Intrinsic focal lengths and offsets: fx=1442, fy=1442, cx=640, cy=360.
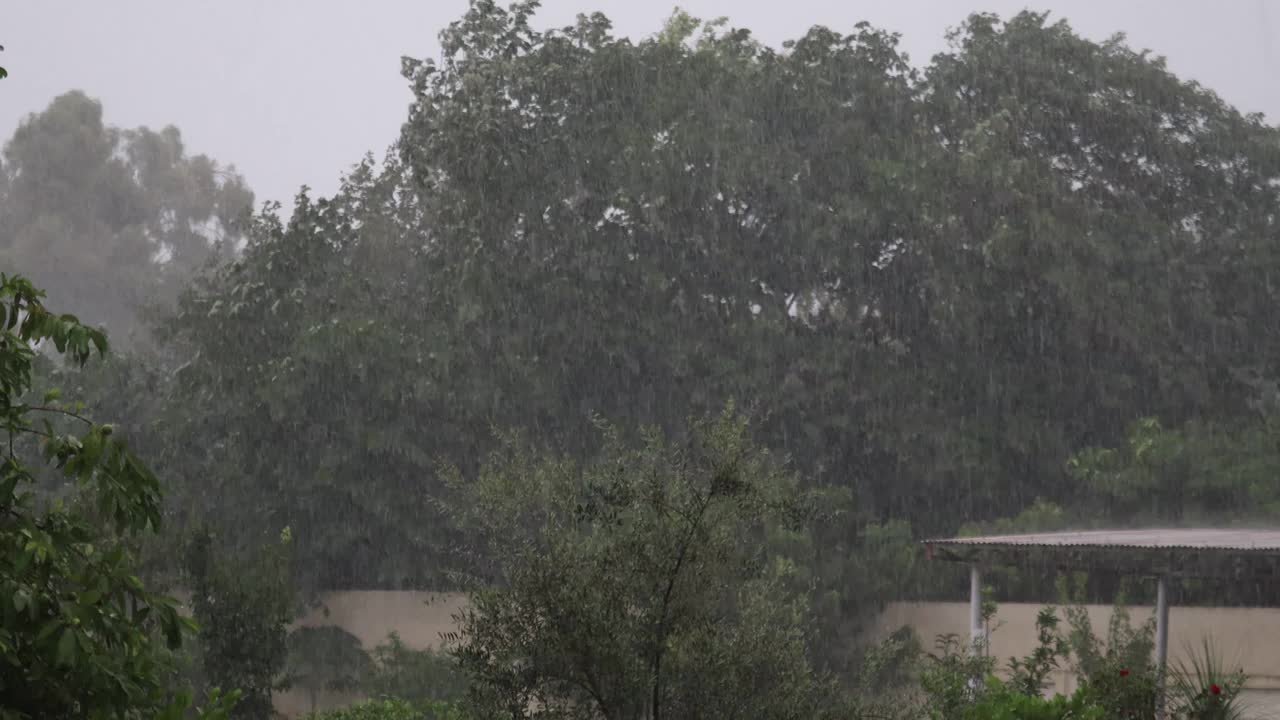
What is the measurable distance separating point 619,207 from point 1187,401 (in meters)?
9.88

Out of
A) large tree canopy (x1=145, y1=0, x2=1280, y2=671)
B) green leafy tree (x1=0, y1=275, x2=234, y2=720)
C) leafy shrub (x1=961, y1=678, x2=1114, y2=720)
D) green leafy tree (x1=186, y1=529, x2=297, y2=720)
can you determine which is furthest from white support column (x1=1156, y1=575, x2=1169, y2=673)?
green leafy tree (x1=0, y1=275, x2=234, y2=720)

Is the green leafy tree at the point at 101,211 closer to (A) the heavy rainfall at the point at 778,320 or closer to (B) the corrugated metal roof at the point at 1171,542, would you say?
(A) the heavy rainfall at the point at 778,320

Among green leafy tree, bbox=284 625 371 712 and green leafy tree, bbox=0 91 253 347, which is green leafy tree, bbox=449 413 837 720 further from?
green leafy tree, bbox=0 91 253 347

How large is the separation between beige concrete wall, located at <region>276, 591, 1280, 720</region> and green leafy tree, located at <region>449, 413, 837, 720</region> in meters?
7.91

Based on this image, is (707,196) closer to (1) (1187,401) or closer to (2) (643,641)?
(1) (1187,401)

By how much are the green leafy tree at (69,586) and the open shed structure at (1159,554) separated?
844cm

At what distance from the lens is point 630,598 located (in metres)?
7.77

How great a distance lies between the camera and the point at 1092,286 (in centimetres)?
2277

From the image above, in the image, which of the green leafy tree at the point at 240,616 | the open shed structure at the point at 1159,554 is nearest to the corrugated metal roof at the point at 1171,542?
the open shed structure at the point at 1159,554

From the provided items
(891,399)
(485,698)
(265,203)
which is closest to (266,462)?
(265,203)

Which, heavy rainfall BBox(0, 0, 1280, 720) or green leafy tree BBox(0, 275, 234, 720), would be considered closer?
green leafy tree BBox(0, 275, 234, 720)

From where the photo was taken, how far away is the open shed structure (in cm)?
1249

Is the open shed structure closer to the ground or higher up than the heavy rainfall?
closer to the ground

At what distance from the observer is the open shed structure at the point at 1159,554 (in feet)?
41.0
